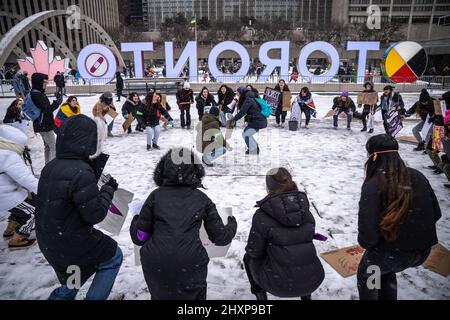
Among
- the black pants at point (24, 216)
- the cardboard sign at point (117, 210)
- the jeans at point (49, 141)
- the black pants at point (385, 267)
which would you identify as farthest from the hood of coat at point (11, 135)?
the black pants at point (385, 267)

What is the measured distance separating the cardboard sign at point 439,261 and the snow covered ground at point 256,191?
96 millimetres

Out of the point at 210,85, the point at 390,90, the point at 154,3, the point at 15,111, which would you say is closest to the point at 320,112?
the point at 390,90

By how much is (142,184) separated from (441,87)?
23647 millimetres

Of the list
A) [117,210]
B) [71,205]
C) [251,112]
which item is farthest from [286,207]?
[251,112]

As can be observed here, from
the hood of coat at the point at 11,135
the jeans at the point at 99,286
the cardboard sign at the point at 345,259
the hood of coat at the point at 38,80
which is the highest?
the hood of coat at the point at 38,80

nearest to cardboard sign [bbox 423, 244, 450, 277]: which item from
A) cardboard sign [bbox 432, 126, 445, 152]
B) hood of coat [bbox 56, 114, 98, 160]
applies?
cardboard sign [bbox 432, 126, 445, 152]

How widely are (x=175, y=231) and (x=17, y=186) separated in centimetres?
238

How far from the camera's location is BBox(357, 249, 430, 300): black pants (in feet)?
7.83

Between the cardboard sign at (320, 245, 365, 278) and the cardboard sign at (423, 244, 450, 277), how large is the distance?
0.78 metres

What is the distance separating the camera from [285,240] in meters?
2.35

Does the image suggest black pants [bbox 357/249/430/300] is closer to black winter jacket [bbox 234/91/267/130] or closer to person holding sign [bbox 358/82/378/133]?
black winter jacket [bbox 234/91/267/130]

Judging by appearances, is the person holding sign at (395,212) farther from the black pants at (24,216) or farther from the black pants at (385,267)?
the black pants at (24,216)

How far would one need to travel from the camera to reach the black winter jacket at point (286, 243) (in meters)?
2.35
